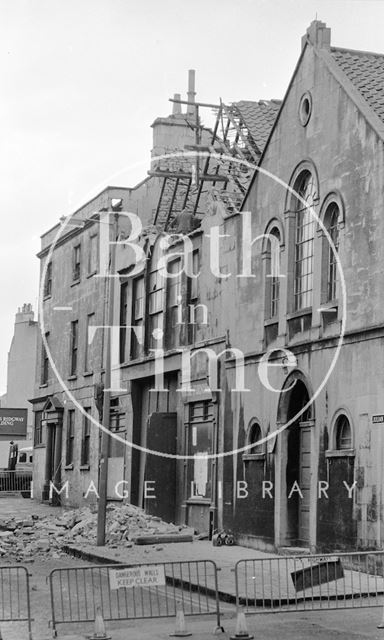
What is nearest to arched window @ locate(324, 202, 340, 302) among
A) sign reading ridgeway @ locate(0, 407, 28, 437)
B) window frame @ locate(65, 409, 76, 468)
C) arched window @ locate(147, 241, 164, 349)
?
arched window @ locate(147, 241, 164, 349)

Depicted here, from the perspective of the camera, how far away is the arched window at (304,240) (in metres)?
24.1

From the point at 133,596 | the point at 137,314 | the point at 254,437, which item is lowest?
the point at 133,596

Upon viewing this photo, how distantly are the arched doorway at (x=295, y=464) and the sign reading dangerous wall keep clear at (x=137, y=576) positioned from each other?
9.90 meters

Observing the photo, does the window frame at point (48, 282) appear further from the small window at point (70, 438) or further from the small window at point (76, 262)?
the small window at point (70, 438)

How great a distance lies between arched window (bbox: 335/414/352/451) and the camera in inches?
859

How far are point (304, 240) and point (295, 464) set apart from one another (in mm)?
4693

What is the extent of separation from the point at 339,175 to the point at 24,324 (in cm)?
6219

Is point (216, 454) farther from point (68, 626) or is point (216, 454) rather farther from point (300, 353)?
point (68, 626)

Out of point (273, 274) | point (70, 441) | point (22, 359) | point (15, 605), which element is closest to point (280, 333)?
point (273, 274)

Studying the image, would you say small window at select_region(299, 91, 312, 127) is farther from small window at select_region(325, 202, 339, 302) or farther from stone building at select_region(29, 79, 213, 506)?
stone building at select_region(29, 79, 213, 506)

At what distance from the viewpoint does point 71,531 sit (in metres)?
30.8

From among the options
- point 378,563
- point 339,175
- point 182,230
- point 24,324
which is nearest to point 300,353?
point 339,175

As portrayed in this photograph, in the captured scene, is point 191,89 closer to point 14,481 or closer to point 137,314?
point 137,314

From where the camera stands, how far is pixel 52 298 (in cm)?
4691
